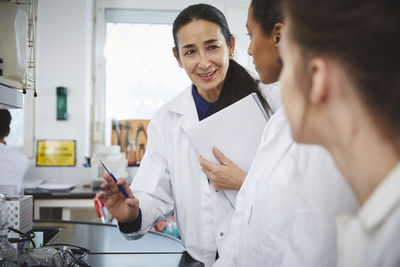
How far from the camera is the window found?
406cm

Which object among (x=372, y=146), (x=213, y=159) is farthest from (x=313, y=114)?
(x=213, y=159)

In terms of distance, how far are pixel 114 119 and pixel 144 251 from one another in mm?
2818

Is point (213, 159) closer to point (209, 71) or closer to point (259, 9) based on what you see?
point (209, 71)

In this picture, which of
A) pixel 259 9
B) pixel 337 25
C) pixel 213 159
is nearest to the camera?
pixel 337 25

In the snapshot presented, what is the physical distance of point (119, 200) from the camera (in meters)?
1.22

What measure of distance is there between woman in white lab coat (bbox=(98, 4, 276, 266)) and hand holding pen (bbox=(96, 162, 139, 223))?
55 millimetres

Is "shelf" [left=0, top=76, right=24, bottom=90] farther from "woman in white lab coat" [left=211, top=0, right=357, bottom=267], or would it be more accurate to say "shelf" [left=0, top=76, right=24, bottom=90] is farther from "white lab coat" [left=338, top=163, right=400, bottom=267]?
"white lab coat" [left=338, top=163, right=400, bottom=267]

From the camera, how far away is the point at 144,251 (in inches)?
55.6

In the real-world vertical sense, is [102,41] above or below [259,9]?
above

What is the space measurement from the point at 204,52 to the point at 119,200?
0.69m

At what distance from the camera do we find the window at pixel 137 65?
13.3 ft

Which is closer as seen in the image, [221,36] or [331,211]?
[331,211]

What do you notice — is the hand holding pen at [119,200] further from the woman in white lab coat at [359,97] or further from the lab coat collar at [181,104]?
the woman in white lab coat at [359,97]

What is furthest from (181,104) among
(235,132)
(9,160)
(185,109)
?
(9,160)
